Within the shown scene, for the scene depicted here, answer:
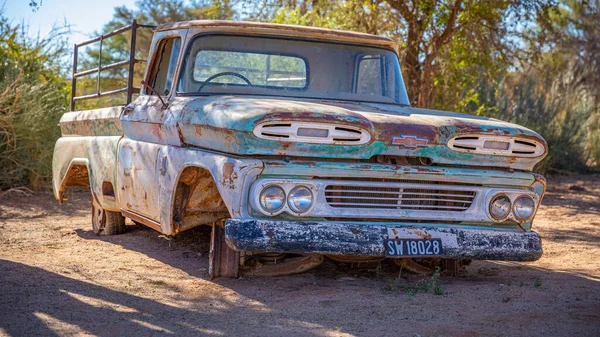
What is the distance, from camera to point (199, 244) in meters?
6.52

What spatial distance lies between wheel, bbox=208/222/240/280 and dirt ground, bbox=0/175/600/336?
66 millimetres

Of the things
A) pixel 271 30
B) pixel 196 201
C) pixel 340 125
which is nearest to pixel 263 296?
pixel 196 201

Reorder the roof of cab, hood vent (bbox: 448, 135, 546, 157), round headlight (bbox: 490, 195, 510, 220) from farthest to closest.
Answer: the roof of cab, round headlight (bbox: 490, 195, 510, 220), hood vent (bbox: 448, 135, 546, 157)

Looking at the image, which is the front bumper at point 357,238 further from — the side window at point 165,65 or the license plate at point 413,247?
the side window at point 165,65

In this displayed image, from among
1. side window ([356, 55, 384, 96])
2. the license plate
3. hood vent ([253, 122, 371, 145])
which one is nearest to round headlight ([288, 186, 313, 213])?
hood vent ([253, 122, 371, 145])

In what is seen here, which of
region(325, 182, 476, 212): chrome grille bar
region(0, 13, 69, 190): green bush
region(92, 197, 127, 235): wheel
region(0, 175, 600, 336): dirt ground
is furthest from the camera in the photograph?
region(0, 13, 69, 190): green bush

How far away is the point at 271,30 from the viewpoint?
5590 mm

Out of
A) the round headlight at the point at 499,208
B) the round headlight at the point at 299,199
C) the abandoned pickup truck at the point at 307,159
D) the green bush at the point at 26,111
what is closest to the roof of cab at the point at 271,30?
the abandoned pickup truck at the point at 307,159

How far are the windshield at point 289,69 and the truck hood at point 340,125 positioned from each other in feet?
1.36

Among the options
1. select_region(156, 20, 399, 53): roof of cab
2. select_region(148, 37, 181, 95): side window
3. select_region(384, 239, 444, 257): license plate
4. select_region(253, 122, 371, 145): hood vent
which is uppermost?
select_region(156, 20, 399, 53): roof of cab

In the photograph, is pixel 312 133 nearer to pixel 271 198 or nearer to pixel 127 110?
pixel 271 198

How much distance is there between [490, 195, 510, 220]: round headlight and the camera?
16.2 ft

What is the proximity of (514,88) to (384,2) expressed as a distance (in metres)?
4.79

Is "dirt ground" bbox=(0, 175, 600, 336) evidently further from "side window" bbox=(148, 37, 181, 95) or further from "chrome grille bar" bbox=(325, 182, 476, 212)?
"side window" bbox=(148, 37, 181, 95)
